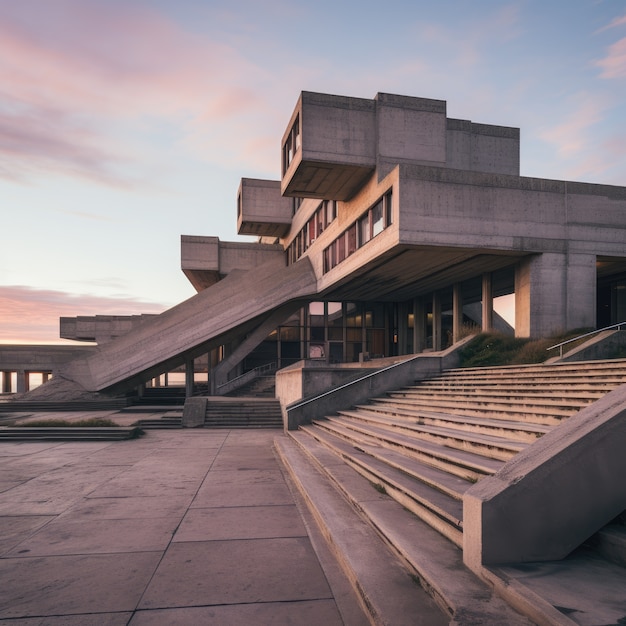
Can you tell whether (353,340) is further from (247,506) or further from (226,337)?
(247,506)

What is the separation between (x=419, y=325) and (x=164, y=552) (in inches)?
1105

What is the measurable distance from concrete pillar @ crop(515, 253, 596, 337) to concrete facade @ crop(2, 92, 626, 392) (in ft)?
0.17

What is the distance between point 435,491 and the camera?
616 cm

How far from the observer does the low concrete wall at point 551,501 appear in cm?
413

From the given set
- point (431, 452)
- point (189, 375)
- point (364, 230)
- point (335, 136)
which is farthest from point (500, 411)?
point (189, 375)

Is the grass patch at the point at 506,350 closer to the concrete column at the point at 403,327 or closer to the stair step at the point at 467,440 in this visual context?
the stair step at the point at 467,440

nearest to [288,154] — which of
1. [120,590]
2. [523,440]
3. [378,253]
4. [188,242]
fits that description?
[378,253]

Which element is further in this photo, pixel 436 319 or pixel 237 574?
pixel 436 319

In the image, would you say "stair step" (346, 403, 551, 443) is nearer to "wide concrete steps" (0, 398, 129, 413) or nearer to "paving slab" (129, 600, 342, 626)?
"paving slab" (129, 600, 342, 626)

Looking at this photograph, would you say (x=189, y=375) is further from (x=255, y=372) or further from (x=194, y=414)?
(x=194, y=414)

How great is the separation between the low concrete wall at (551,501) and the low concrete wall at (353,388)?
11598 millimetres

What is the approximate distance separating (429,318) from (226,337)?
1506 cm

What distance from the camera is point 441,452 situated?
7.45 m

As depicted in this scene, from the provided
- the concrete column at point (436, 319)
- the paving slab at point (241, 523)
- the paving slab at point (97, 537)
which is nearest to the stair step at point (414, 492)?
the paving slab at point (241, 523)
